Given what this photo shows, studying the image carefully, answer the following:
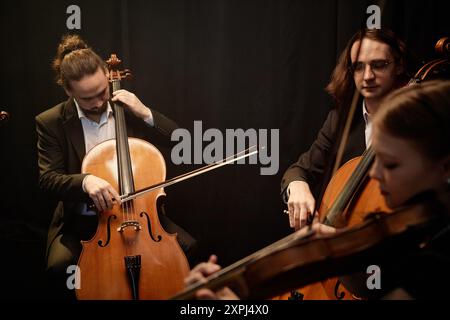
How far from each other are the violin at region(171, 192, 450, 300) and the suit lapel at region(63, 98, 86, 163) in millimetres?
1265

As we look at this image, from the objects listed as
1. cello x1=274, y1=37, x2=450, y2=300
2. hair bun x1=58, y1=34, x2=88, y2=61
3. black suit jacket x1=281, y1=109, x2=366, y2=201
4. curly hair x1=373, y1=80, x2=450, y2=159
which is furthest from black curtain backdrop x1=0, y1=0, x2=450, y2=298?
curly hair x1=373, y1=80, x2=450, y2=159

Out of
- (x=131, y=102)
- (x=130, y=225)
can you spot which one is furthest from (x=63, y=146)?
(x=130, y=225)

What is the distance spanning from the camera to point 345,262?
4.05 feet

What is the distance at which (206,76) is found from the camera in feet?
8.44

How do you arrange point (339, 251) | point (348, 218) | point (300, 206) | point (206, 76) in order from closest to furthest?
point (339, 251) < point (348, 218) < point (300, 206) < point (206, 76)

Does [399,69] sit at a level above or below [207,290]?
above

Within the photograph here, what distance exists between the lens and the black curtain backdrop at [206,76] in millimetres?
2500

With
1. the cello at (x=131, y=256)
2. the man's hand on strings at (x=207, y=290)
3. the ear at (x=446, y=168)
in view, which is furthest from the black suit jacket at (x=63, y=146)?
the ear at (x=446, y=168)

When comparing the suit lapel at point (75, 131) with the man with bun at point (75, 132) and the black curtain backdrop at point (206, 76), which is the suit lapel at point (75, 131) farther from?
the black curtain backdrop at point (206, 76)

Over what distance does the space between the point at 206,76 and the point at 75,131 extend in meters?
0.73

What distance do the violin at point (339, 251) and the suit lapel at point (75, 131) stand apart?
1.27 m

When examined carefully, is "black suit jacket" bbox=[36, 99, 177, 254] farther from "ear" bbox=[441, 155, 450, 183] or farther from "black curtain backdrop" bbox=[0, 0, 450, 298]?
"ear" bbox=[441, 155, 450, 183]

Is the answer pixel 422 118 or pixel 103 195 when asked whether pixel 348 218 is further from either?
pixel 103 195

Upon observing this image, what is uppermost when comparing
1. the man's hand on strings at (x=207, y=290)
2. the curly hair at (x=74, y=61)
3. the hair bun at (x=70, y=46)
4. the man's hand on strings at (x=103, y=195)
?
the hair bun at (x=70, y=46)
